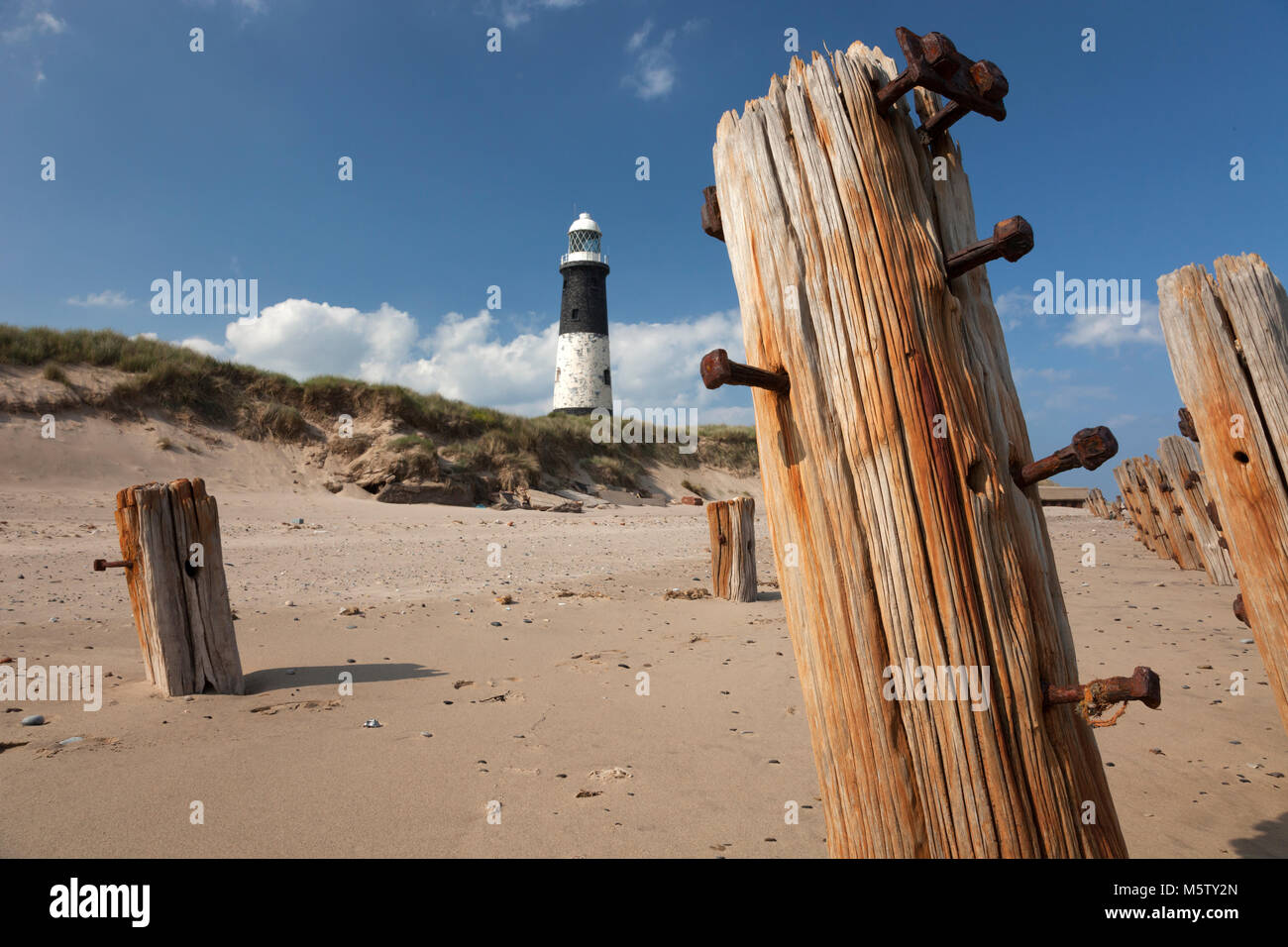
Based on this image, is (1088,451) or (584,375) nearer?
(1088,451)

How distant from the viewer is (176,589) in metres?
4.38

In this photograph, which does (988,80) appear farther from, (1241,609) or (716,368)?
(1241,609)

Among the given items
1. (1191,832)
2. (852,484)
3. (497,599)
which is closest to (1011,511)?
(852,484)

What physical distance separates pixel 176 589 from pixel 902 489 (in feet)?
14.8

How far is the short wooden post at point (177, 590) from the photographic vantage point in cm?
433

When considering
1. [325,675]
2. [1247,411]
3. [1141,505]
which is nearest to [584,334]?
[1141,505]

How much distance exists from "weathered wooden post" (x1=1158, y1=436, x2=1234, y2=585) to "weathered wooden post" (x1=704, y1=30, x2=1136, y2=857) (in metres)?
9.28

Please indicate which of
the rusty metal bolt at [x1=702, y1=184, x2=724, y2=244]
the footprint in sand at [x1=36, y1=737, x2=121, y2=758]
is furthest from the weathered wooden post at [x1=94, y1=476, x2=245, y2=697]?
the rusty metal bolt at [x1=702, y1=184, x2=724, y2=244]

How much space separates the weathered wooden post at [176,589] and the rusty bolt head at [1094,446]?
4.58m

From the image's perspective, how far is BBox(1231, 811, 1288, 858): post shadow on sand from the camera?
2.83 m

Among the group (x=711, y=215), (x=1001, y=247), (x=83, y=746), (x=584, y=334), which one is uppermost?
(x=584, y=334)

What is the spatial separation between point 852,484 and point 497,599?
650 centimetres

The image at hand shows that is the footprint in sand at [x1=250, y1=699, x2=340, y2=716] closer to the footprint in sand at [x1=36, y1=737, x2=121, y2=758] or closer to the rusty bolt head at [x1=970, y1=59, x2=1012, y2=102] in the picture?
the footprint in sand at [x1=36, y1=737, x2=121, y2=758]
